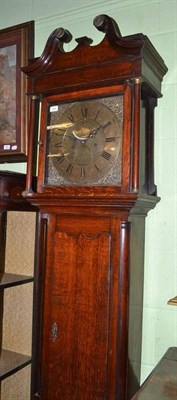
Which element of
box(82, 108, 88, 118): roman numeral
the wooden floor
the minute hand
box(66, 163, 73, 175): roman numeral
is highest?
box(82, 108, 88, 118): roman numeral

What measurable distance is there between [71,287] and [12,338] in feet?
2.32

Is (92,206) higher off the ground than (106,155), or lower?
lower

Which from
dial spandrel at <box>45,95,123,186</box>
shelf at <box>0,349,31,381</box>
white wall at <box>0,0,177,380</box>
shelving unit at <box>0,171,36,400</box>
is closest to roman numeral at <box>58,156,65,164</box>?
dial spandrel at <box>45,95,123,186</box>

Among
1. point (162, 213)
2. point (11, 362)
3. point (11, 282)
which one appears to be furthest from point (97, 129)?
point (11, 362)

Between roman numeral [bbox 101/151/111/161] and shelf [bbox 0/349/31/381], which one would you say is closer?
roman numeral [bbox 101/151/111/161]

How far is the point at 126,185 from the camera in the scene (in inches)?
51.8

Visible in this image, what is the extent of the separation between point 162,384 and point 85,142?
3.10 feet

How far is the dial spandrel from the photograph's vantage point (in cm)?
139

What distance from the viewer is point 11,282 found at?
1686 mm

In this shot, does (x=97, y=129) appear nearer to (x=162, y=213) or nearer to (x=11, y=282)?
(x=162, y=213)

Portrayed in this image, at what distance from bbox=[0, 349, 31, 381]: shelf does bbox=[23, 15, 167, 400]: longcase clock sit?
0.66 ft

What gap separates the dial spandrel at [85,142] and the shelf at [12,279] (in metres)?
0.54

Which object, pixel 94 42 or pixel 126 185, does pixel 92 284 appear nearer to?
pixel 126 185

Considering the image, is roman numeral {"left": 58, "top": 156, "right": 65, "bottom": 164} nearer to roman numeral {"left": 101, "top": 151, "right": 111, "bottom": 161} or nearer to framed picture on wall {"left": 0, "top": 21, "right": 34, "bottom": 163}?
roman numeral {"left": 101, "top": 151, "right": 111, "bottom": 161}
